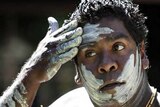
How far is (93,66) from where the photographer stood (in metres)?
4.43

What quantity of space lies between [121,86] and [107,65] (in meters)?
0.17

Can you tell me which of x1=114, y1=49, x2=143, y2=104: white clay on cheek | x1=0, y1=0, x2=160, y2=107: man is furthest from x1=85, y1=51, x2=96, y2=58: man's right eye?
x1=114, y1=49, x2=143, y2=104: white clay on cheek

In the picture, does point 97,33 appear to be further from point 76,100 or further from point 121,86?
point 76,100

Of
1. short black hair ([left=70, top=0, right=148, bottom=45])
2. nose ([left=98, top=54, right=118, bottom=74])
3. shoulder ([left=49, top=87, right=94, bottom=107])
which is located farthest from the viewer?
shoulder ([left=49, top=87, right=94, bottom=107])

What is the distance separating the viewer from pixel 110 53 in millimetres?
4367

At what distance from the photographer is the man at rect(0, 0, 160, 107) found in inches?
171

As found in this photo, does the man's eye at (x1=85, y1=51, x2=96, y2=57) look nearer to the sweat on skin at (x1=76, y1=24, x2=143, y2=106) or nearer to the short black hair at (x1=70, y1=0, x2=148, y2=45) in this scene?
the sweat on skin at (x1=76, y1=24, x2=143, y2=106)

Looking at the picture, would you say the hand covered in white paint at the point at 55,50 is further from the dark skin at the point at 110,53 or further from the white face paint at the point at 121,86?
the white face paint at the point at 121,86

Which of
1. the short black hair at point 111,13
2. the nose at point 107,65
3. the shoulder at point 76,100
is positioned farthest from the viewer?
the shoulder at point 76,100

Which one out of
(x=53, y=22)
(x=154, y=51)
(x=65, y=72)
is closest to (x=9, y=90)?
(x=53, y=22)

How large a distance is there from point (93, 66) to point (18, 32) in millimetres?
4358

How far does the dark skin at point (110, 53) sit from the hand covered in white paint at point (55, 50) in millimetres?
130

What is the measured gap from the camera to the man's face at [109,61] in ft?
14.2

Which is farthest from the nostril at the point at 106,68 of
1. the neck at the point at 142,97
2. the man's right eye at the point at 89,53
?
the neck at the point at 142,97
